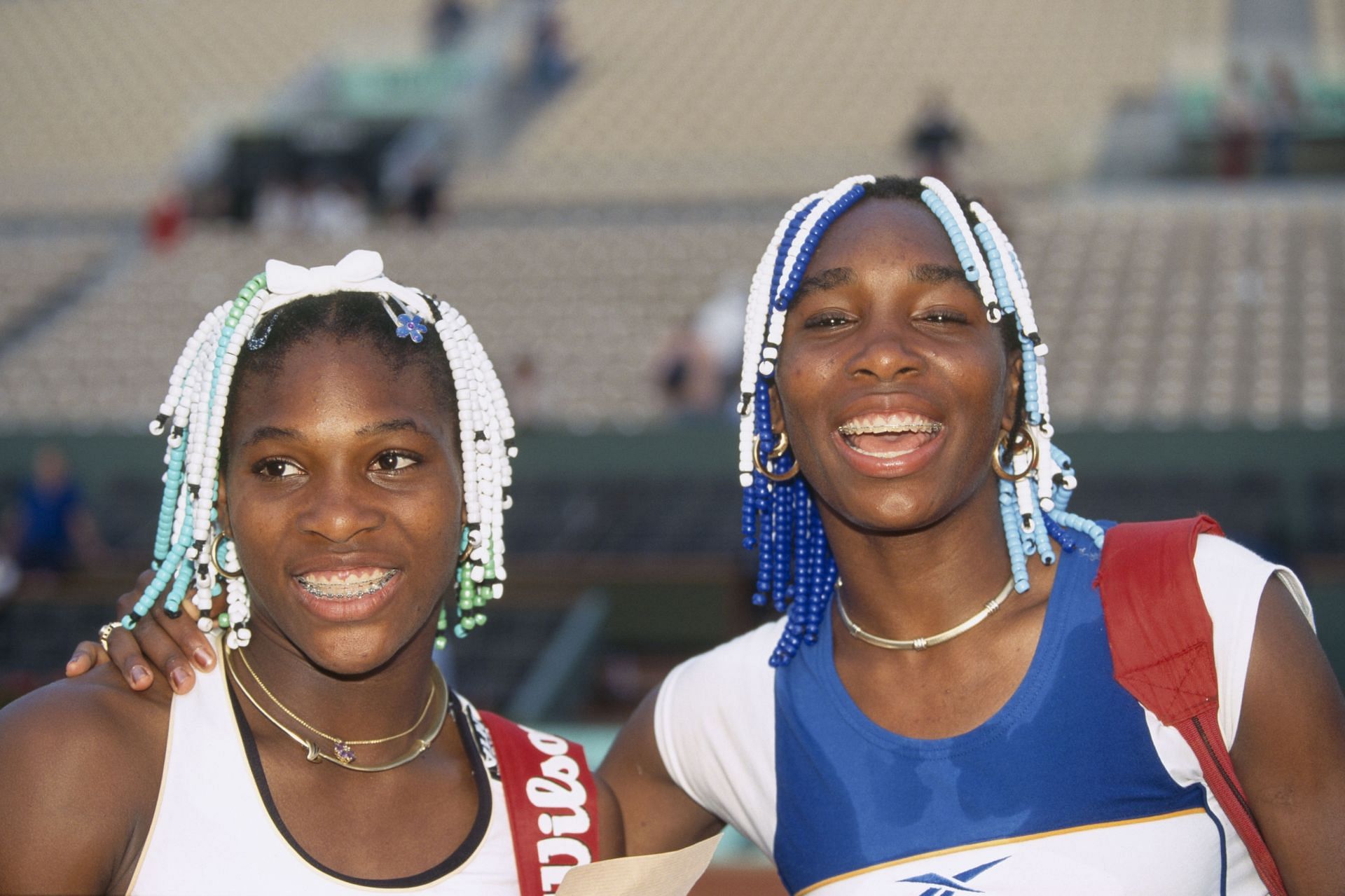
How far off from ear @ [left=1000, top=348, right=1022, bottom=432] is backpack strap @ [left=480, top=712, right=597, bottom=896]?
956mm

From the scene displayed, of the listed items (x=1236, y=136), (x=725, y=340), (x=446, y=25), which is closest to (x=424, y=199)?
(x=446, y=25)

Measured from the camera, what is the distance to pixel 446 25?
1891 cm

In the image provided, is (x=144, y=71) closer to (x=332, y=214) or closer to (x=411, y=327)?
(x=332, y=214)

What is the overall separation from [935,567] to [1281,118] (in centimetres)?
1233

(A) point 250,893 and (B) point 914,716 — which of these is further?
(B) point 914,716

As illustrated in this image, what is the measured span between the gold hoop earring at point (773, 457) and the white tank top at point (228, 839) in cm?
78

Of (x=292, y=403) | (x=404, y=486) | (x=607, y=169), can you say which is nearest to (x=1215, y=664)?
(x=404, y=486)

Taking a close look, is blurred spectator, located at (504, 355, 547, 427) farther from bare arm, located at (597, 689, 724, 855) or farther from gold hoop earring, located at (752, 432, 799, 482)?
gold hoop earring, located at (752, 432, 799, 482)

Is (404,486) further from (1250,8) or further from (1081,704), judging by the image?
(1250,8)

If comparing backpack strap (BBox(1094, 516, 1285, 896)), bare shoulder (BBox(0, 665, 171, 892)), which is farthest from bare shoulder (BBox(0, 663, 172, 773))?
backpack strap (BBox(1094, 516, 1285, 896))

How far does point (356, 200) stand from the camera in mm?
15875

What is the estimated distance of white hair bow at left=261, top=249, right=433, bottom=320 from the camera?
2459 mm

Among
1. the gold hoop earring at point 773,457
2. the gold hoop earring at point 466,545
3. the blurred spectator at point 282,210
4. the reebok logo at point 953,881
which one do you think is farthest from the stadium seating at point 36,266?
the reebok logo at point 953,881

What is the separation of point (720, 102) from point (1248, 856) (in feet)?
54.0
